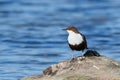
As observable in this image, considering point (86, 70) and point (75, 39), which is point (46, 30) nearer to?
point (75, 39)

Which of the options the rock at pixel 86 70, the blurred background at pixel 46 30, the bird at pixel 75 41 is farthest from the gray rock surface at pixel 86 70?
the blurred background at pixel 46 30

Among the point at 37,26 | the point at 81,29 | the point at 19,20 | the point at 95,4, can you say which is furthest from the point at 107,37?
the point at 95,4

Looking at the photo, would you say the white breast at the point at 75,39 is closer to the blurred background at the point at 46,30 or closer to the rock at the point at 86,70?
the rock at the point at 86,70

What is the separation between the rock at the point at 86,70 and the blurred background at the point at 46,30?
8.45 ft

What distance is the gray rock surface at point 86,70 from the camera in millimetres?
10859

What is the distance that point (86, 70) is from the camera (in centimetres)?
1125

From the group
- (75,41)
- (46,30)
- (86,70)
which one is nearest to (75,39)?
(75,41)

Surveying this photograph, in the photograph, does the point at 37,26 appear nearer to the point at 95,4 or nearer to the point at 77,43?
the point at 95,4

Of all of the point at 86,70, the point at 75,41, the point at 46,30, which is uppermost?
the point at 46,30

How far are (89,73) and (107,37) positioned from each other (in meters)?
11.1

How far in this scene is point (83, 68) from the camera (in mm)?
11336

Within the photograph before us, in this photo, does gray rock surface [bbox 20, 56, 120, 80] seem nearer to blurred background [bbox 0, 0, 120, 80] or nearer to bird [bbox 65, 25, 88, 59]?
bird [bbox 65, 25, 88, 59]

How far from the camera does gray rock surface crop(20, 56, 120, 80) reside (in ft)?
35.6

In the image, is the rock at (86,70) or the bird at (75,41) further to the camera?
the bird at (75,41)
